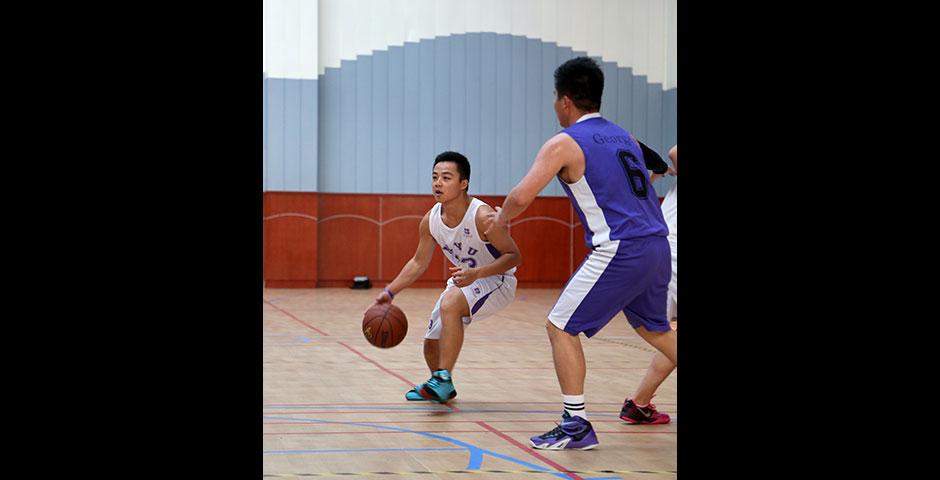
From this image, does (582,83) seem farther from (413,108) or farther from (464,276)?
(413,108)

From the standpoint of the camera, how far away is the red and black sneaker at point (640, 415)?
14.9 feet

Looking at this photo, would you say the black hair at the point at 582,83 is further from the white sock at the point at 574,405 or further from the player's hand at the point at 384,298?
the player's hand at the point at 384,298

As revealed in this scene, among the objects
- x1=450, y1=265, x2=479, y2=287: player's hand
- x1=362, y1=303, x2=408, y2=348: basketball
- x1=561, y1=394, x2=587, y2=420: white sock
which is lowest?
x1=561, y1=394, x2=587, y2=420: white sock

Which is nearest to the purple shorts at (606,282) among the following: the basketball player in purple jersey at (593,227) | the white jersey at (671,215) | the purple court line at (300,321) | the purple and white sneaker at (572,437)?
the basketball player in purple jersey at (593,227)

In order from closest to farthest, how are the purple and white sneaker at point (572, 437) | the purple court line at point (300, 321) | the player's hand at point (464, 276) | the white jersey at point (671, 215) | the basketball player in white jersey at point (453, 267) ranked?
the purple and white sneaker at point (572, 437)
the player's hand at point (464, 276)
the basketball player in white jersey at point (453, 267)
the white jersey at point (671, 215)
the purple court line at point (300, 321)

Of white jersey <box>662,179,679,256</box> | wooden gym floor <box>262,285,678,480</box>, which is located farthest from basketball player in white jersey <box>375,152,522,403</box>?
white jersey <box>662,179,679,256</box>

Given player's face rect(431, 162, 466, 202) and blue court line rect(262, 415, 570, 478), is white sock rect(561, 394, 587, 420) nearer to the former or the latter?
blue court line rect(262, 415, 570, 478)

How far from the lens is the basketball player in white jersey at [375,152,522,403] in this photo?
4.95m

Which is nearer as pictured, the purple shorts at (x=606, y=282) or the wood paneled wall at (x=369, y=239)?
the purple shorts at (x=606, y=282)

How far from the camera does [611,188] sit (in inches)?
Result: 154

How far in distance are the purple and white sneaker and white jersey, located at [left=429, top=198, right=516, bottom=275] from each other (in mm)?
1298

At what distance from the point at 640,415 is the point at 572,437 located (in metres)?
0.77
